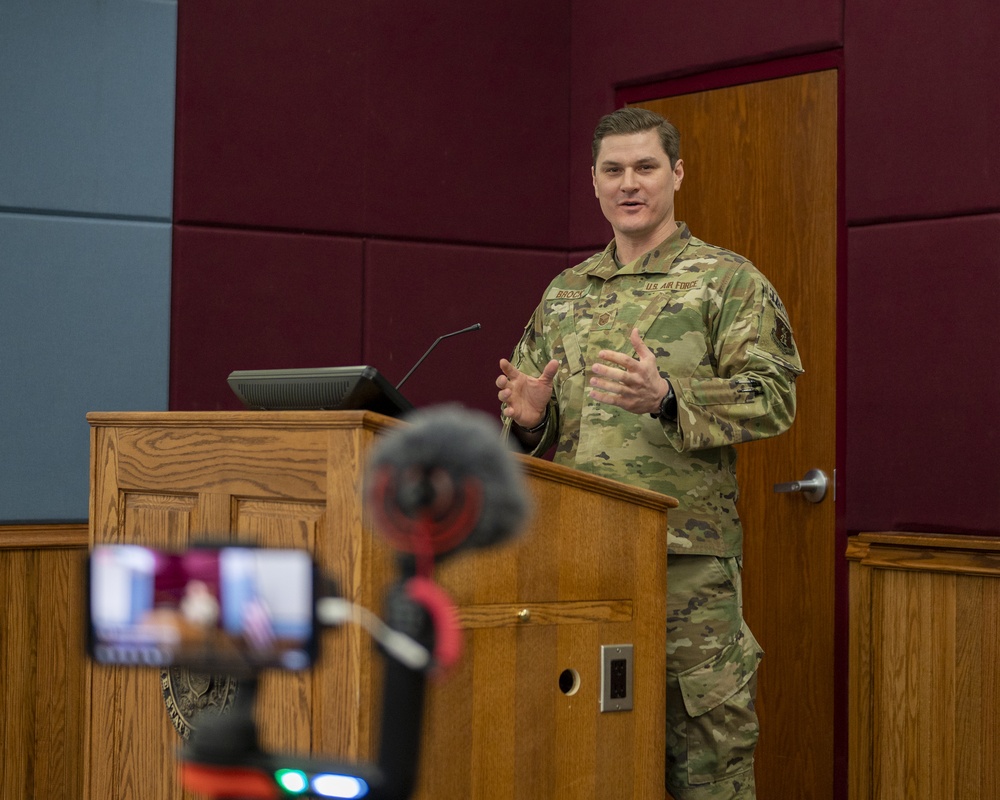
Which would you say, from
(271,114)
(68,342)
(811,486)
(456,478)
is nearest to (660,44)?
(271,114)

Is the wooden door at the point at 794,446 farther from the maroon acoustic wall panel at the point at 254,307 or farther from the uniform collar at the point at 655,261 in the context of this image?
the maroon acoustic wall panel at the point at 254,307

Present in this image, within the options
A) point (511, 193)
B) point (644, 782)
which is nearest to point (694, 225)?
point (511, 193)

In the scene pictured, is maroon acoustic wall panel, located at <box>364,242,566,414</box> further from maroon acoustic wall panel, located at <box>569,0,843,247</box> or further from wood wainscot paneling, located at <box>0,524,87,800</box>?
wood wainscot paneling, located at <box>0,524,87,800</box>

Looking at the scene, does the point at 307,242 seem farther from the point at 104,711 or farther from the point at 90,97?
the point at 104,711

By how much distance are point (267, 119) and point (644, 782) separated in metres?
2.03

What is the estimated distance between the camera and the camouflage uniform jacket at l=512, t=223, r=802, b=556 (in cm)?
194

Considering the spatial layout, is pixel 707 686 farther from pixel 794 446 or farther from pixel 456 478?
pixel 456 478

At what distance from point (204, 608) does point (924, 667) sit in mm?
2330

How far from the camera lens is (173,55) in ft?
9.96

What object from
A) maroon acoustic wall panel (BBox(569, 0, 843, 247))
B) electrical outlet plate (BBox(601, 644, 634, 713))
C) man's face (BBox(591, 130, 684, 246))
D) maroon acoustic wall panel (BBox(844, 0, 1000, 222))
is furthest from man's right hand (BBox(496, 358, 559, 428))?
maroon acoustic wall panel (BBox(569, 0, 843, 247))

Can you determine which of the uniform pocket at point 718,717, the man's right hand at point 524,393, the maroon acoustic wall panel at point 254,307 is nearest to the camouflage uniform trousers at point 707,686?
the uniform pocket at point 718,717

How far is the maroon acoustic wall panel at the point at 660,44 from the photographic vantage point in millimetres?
3018

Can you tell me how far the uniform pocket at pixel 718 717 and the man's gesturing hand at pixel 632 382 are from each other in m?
0.45

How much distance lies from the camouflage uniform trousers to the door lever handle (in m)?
0.99
